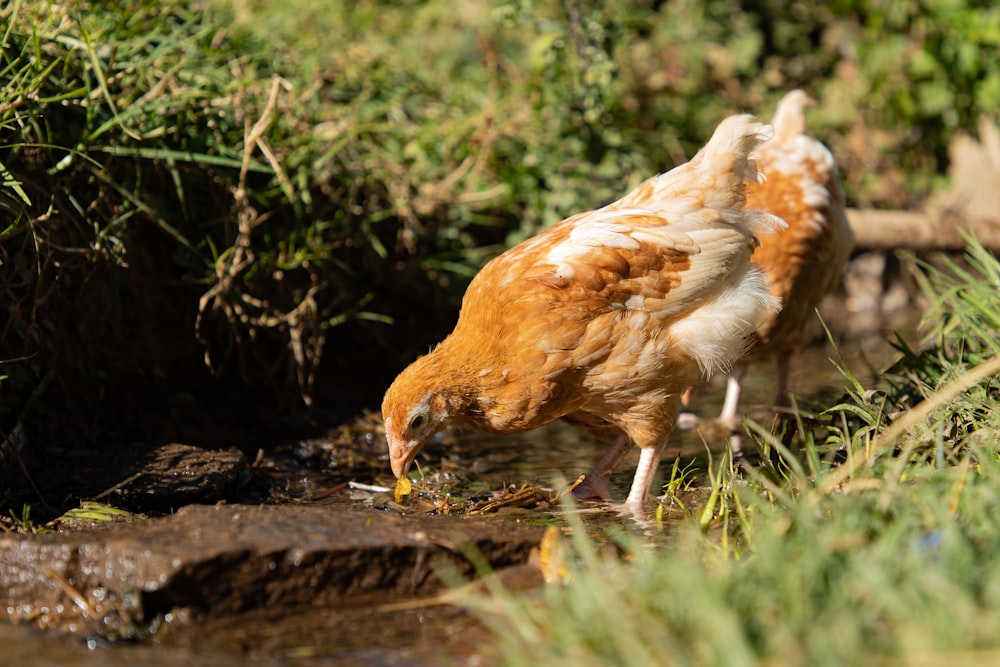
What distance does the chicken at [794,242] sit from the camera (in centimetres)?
498

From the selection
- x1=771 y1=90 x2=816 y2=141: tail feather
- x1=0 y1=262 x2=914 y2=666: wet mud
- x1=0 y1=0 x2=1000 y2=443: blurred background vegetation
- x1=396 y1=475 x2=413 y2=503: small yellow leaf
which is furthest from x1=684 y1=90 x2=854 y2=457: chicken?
x1=0 y1=262 x2=914 y2=666: wet mud

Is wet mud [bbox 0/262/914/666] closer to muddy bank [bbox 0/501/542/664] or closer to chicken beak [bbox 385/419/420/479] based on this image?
muddy bank [bbox 0/501/542/664]

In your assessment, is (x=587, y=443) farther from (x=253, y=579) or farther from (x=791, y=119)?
(x=253, y=579)

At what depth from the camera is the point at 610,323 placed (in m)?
3.86

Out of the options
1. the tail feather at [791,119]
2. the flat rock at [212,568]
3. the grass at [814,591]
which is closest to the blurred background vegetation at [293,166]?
the tail feather at [791,119]

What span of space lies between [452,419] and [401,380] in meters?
0.25

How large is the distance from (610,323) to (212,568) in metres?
1.76

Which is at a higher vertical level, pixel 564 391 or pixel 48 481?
pixel 564 391

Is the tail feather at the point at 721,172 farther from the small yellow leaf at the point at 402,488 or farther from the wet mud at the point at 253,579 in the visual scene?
the small yellow leaf at the point at 402,488

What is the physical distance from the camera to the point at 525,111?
21.7 ft

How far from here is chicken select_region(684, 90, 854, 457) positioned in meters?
4.98

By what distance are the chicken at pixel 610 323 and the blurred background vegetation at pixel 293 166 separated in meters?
1.51

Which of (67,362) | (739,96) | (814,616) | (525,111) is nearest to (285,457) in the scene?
(67,362)

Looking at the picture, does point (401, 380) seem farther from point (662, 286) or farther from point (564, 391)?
point (662, 286)
